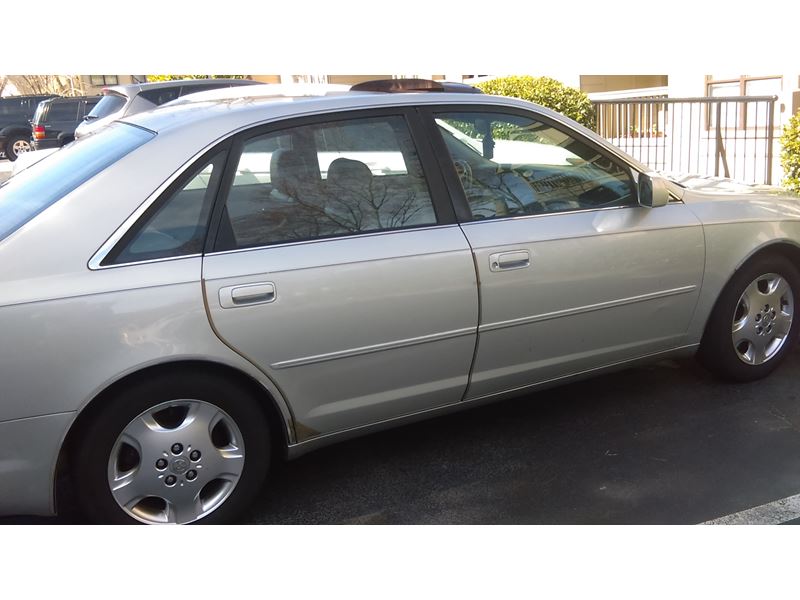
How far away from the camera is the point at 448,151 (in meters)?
3.53

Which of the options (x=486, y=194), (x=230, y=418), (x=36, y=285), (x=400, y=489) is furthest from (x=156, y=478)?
(x=486, y=194)

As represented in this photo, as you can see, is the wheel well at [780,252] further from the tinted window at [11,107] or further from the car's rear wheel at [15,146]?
the tinted window at [11,107]

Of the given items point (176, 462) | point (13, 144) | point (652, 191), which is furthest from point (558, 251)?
point (13, 144)

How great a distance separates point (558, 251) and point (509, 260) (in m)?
0.28

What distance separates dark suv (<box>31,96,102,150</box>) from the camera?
61.8ft

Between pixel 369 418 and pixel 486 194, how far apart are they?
1154 mm

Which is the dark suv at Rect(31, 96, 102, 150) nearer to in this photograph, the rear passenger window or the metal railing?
the metal railing

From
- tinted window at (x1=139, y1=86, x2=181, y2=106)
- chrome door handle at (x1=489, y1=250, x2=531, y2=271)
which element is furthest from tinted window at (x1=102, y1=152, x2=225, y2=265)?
tinted window at (x1=139, y1=86, x2=181, y2=106)

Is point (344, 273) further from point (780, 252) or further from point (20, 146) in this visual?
point (20, 146)

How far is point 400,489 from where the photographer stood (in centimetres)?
350

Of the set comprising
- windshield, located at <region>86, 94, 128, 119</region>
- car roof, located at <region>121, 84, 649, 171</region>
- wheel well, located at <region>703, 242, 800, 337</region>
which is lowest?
wheel well, located at <region>703, 242, 800, 337</region>

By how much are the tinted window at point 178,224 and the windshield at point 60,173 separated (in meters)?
0.30
